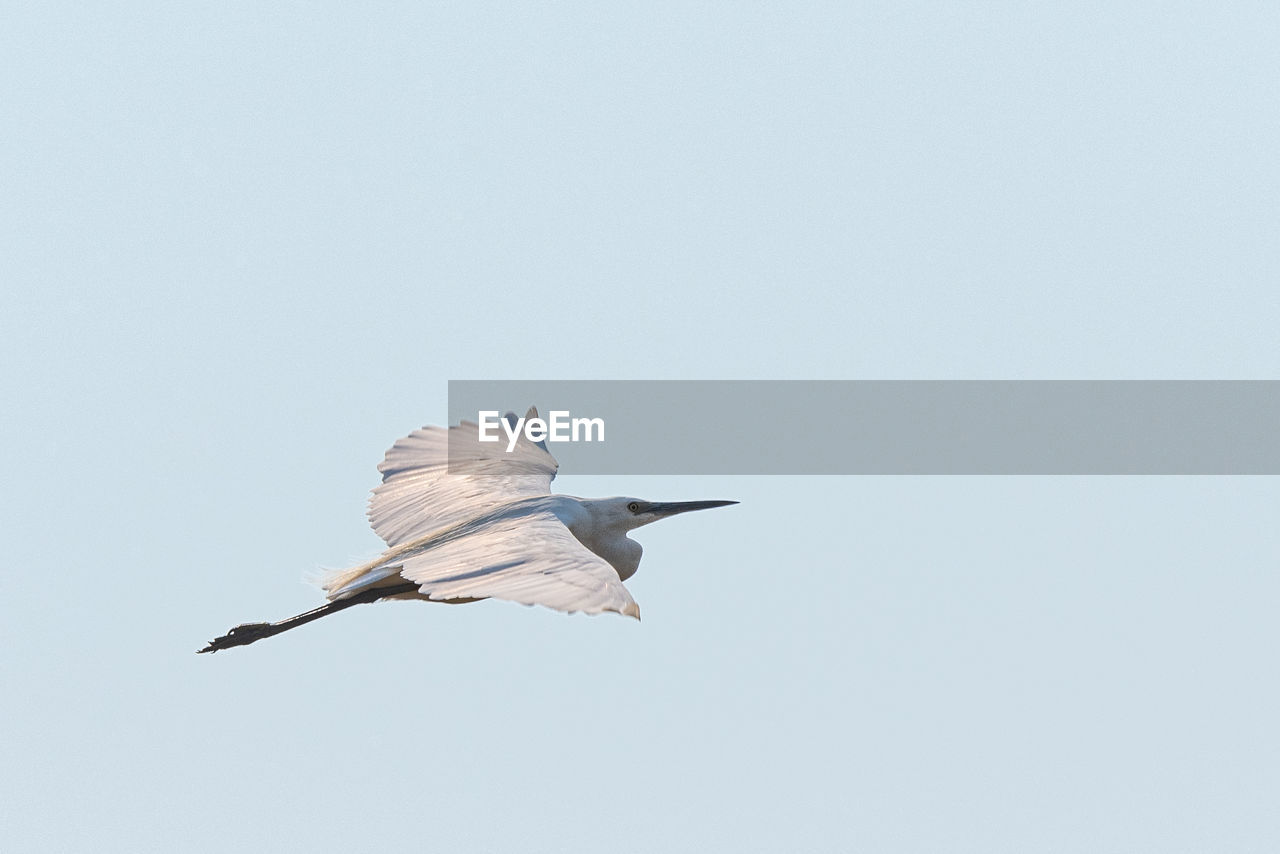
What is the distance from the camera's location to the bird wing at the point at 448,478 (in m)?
13.3

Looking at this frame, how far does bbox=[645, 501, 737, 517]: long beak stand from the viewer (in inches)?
525

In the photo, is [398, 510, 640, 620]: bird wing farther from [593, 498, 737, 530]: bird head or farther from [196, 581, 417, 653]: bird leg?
[593, 498, 737, 530]: bird head

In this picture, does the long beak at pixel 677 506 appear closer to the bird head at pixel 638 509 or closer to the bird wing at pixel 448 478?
the bird head at pixel 638 509

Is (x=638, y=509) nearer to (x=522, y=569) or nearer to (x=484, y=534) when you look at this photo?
(x=484, y=534)

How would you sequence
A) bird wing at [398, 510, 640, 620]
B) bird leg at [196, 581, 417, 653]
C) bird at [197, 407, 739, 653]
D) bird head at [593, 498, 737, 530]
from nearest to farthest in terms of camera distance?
bird wing at [398, 510, 640, 620] → bird at [197, 407, 739, 653] → bird leg at [196, 581, 417, 653] → bird head at [593, 498, 737, 530]

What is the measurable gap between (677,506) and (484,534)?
2.29 meters

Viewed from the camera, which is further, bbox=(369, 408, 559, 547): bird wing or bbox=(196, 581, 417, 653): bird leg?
bbox=(369, 408, 559, 547): bird wing

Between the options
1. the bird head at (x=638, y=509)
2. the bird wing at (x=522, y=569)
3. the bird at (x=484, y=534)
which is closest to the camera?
the bird wing at (x=522, y=569)

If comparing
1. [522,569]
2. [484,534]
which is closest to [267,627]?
[484,534]

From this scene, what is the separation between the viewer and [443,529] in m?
12.2

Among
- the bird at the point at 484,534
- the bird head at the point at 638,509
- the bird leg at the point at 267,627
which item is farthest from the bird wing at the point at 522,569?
the bird head at the point at 638,509

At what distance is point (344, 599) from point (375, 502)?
2192 mm

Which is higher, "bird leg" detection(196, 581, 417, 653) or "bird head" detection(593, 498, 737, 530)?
"bird head" detection(593, 498, 737, 530)

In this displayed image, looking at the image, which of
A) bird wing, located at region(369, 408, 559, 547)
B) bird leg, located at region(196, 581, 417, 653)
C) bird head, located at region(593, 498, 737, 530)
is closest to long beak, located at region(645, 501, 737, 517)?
bird head, located at region(593, 498, 737, 530)
